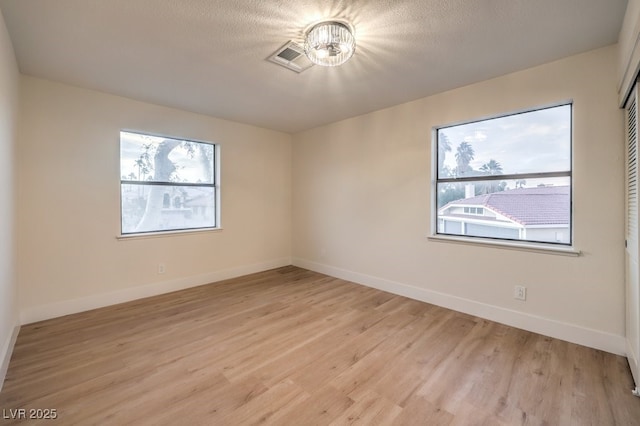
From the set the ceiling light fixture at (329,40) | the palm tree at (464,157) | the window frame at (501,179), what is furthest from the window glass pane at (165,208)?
the palm tree at (464,157)

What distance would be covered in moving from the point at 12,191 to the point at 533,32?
441 cm

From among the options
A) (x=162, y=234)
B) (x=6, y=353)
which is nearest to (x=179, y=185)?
(x=162, y=234)

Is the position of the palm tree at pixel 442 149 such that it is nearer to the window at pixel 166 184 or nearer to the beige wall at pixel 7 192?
the window at pixel 166 184

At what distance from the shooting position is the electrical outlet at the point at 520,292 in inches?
105

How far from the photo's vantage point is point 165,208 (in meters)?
3.80

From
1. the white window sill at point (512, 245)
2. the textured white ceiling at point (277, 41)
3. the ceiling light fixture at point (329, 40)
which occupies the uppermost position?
the textured white ceiling at point (277, 41)

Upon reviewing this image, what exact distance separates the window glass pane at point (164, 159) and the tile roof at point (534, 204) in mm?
3793

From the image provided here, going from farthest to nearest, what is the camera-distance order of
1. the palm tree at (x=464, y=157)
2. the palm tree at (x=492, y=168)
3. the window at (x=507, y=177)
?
the palm tree at (x=464, y=157) < the palm tree at (x=492, y=168) < the window at (x=507, y=177)

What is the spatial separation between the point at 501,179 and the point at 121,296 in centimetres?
451

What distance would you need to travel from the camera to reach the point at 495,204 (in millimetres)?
2936

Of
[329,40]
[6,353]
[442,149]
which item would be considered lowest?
[6,353]

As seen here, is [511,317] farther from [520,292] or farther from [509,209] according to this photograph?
[509,209]

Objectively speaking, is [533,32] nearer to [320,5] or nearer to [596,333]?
[320,5]

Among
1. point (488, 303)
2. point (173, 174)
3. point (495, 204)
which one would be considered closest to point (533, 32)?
point (495, 204)
